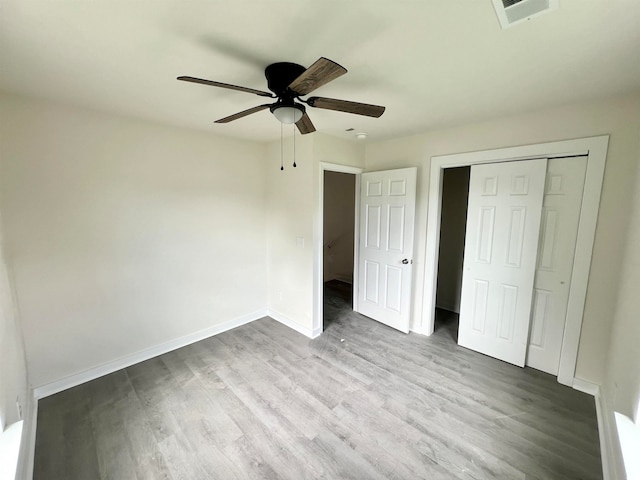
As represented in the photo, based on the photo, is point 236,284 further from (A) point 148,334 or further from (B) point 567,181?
(B) point 567,181

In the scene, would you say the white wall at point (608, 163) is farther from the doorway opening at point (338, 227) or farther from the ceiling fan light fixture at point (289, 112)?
the doorway opening at point (338, 227)

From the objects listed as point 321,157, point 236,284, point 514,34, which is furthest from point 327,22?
point 236,284

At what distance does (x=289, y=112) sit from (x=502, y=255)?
2361mm

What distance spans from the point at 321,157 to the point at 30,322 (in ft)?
9.43

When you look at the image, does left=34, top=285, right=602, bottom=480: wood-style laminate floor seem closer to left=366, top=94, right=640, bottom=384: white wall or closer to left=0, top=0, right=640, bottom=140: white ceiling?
left=366, top=94, right=640, bottom=384: white wall

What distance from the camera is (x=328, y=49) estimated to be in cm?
134

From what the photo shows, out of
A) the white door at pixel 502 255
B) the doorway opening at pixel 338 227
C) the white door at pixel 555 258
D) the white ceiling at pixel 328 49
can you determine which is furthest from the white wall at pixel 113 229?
the white door at pixel 555 258

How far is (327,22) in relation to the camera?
115 cm

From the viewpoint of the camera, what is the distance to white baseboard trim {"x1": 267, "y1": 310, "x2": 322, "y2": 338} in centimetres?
313

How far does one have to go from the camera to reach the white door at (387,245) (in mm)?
3053

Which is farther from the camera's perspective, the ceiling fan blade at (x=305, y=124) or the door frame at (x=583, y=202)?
the door frame at (x=583, y=202)

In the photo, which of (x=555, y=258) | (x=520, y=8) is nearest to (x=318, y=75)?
(x=520, y=8)

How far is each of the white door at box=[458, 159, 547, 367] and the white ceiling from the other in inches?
26.0

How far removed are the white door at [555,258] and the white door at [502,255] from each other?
79mm
